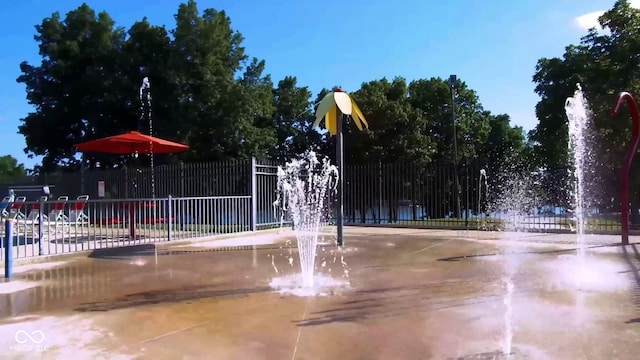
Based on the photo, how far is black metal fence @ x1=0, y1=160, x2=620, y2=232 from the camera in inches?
601

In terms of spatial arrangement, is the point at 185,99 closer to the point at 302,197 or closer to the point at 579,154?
the point at 302,197

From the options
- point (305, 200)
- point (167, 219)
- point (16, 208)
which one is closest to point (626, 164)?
point (305, 200)

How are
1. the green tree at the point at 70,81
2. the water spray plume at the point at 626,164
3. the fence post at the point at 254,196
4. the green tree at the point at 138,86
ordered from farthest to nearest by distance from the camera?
1. the green tree at the point at 70,81
2. the green tree at the point at 138,86
3. the fence post at the point at 254,196
4. the water spray plume at the point at 626,164

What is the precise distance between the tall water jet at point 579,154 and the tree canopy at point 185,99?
5.91m

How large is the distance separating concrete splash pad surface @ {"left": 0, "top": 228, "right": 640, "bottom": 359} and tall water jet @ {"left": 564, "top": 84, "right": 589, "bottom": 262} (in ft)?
8.51

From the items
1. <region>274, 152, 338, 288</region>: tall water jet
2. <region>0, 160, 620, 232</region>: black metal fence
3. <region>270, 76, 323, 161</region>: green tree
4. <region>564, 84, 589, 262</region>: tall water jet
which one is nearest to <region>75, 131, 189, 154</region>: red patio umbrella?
<region>0, 160, 620, 232</region>: black metal fence

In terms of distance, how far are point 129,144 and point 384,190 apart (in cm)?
851

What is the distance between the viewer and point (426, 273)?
786 cm

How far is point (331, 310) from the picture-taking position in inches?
223

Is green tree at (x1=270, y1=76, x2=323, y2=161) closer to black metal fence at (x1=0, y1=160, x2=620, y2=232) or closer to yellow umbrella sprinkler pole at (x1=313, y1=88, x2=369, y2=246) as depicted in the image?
black metal fence at (x1=0, y1=160, x2=620, y2=232)

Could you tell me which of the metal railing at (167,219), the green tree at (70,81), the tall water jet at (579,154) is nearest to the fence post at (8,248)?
the metal railing at (167,219)

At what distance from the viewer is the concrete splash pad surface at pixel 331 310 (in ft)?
14.6

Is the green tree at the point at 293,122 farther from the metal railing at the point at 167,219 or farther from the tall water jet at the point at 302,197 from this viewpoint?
the metal railing at the point at 167,219

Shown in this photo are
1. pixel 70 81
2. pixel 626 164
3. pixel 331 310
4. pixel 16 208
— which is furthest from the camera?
pixel 70 81
